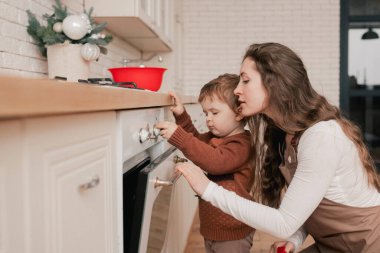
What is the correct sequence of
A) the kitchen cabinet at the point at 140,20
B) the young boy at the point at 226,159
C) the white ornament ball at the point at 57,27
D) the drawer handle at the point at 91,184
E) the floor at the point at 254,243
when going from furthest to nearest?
1. the floor at the point at 254,243
2. the kitchen cabinet at the point at 140,20
3. the white ornament ball at the point at 57,27
4. the young boy at the point at 226,159
5. the drawer handle at the point at 91,184

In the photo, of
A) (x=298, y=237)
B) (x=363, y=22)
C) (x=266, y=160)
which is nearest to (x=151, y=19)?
(x=266, y=160)

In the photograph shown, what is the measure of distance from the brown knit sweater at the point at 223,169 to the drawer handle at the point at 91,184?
1.87 feet

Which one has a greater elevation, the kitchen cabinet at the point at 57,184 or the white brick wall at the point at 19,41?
the white brick wall at the point at 19,41

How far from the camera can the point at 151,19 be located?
2.60 meters

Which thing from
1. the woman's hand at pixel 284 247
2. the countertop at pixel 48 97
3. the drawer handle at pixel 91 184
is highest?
the countertop at pixel 48 97

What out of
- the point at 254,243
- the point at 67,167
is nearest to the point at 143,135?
the point at 67,167

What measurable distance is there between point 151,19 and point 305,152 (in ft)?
5.59

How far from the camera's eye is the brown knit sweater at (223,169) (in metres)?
1.36

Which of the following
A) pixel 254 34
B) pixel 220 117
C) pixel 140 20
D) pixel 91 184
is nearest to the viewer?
pixel 91 184

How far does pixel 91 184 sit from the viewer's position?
2.43ft

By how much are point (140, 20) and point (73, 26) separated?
0.84 meters

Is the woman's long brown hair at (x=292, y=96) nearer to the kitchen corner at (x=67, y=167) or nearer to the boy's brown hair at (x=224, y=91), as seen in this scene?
the boy's brown hair at (x=224, y=91)

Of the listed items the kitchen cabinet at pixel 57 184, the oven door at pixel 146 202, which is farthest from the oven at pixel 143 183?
the kitchen cabinet at pixel 57 184

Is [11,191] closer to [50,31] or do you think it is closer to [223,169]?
[223,169]
